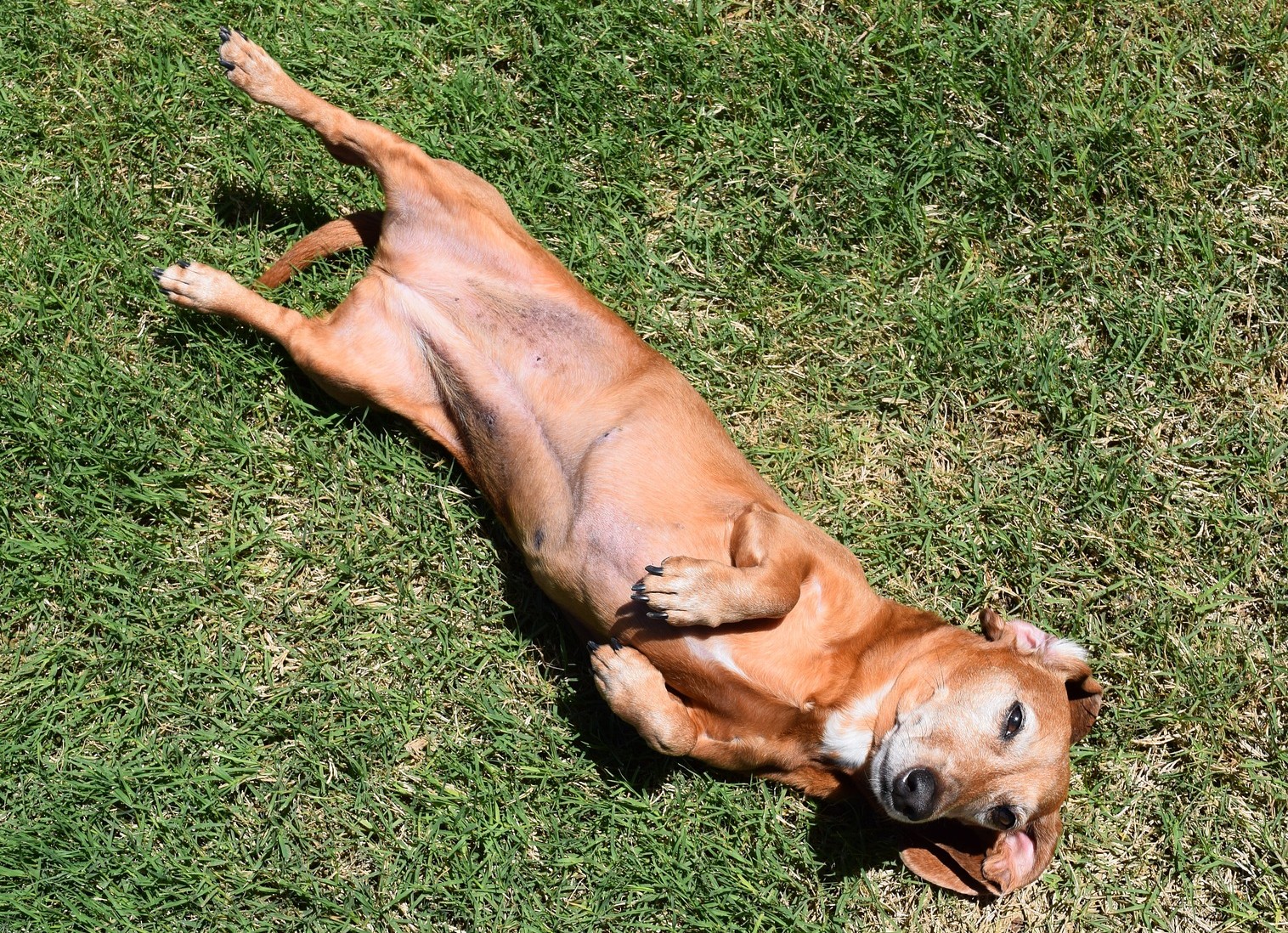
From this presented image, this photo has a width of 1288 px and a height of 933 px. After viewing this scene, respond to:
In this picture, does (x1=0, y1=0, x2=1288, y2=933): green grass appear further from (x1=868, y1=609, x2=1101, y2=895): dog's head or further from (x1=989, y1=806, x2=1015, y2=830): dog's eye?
(x1=989, y1=806, x2=1015, y2=830): dog's eye

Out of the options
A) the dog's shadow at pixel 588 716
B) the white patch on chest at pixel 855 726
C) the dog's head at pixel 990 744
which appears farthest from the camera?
the dog's shadow at pixel 588 716

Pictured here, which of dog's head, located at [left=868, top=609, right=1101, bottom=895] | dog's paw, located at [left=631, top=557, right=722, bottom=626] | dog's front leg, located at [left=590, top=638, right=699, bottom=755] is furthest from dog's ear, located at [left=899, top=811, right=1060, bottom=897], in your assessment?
dog's paw, located at [left=631, top=557, right=722, bottom=626]

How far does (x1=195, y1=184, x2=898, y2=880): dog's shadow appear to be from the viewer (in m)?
4.63


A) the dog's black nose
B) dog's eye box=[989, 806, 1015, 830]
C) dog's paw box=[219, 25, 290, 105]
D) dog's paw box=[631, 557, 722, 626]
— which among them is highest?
dog's paw box=[219, 25, 290, 105]

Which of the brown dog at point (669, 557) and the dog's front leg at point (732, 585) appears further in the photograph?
the brown dog at point (669, 557)

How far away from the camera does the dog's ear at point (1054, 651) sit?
162 inches

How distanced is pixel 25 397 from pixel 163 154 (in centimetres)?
118

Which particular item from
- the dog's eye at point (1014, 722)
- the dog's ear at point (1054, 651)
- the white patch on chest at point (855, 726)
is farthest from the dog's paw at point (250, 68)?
the dog's eye at point (1014, 722)

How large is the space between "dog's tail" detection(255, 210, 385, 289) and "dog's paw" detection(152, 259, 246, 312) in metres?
0.17

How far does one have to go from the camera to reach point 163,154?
192 inches

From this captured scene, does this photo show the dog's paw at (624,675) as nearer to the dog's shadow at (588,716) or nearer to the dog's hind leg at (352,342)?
the dog's shadow at (588,716)

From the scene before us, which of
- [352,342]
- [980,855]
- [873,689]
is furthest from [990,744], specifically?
[352,342]

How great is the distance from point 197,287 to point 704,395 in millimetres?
2109

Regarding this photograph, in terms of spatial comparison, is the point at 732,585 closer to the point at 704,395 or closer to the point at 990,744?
the point at 990,744
